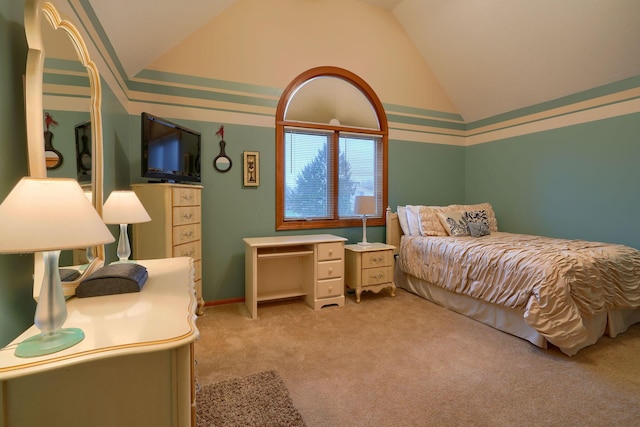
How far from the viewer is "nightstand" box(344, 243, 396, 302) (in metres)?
3.29

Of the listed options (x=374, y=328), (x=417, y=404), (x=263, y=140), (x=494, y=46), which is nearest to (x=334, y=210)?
(x=263, y=140)

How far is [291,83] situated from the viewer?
343 centimetres

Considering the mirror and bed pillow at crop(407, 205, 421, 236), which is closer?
the mirror

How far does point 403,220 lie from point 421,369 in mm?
2077

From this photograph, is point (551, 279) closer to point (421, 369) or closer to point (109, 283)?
point (421, 369)

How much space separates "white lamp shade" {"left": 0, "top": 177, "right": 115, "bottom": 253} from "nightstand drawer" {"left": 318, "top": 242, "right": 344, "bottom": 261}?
2.40 meters

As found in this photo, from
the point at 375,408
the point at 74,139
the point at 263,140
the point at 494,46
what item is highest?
the point at 494,46

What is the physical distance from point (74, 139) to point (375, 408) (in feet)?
6.35

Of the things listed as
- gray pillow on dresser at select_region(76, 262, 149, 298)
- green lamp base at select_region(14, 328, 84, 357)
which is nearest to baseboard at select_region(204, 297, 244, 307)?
gray pillow on dresser at select_region(76, 262, 149, 298)

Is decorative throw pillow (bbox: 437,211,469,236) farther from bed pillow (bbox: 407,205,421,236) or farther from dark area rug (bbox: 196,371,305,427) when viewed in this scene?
dark area rug (bbox: 196,371,305,427)

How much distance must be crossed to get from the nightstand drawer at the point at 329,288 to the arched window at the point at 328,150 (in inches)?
29.7

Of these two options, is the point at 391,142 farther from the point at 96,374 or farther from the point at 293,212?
the point at 96,374

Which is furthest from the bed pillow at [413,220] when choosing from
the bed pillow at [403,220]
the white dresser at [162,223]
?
the white dresser at [162,223]

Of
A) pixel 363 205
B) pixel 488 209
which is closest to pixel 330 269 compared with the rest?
pixel 363 205
